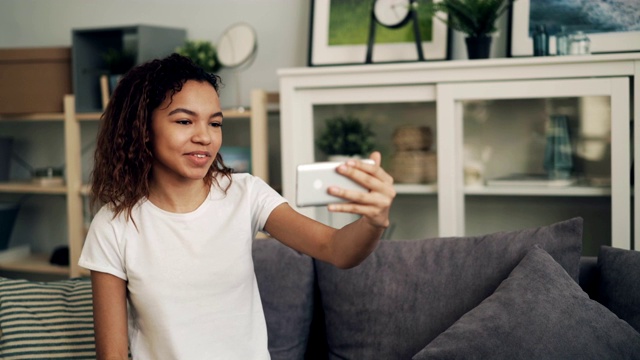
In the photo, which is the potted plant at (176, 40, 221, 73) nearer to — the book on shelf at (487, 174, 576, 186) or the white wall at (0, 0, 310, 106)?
the white wall at (0, 0, 310, 106)

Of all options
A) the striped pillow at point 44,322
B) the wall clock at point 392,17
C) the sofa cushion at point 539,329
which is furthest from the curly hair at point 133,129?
the wall clock at point 392,17

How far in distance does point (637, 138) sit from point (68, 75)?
2.36 m

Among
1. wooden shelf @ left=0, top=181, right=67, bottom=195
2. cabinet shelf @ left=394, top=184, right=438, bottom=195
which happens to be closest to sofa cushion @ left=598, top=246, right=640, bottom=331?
cabinet shelf @ left=394, top=184, right=438, bottom=195

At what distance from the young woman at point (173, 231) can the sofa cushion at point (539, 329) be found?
1.06 feet

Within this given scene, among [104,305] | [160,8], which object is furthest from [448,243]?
[160,8]

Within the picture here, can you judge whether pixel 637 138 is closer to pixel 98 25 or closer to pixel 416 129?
pixel 416 129

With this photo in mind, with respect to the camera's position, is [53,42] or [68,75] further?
[53,42]

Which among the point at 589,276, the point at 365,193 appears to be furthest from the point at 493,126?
the point at 365,193

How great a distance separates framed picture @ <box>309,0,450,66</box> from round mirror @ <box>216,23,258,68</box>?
0.28 m

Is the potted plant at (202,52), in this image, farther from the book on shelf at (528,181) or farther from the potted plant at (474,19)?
the book on shelf at (528,181)

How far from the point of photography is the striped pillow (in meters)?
1.65

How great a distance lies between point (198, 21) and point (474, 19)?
1.34 metres

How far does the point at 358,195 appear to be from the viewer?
1.12 meters

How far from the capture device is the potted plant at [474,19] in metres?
2.52
